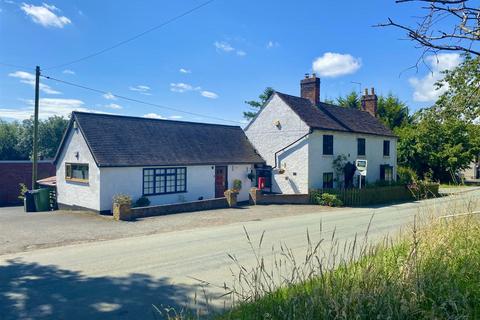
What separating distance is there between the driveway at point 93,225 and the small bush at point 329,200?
2060 mm

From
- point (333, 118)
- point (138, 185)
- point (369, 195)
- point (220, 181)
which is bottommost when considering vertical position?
point (369, 195)

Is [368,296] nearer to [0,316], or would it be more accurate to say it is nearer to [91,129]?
[0,316]

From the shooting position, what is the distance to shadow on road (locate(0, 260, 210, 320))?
6059 millimetres

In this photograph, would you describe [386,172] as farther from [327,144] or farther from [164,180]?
[164,180]

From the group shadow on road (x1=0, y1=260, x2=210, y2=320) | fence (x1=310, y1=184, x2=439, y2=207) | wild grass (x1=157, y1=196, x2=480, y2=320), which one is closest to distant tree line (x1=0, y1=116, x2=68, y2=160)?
fence (x1=310, y1=184, x2=439, y2=207)

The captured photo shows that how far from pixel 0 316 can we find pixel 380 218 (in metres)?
15.5

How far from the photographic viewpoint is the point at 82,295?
22.6 feet

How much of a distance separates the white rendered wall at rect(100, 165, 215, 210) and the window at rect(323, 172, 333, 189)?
860cm

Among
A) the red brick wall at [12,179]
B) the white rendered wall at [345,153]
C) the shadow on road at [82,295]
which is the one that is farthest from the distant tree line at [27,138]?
the shadow on road at [82,295]

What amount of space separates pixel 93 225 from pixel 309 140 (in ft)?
50.4

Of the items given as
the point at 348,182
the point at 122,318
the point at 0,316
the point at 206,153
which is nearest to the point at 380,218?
the point at 348,182

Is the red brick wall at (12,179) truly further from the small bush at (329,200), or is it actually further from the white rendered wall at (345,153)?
the small bush at (329,200)

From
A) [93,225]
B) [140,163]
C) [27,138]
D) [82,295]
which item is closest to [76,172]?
[140,163]

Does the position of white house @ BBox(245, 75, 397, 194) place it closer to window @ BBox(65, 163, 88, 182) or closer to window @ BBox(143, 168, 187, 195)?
window @ BBox(143, 168, 187, 195)
